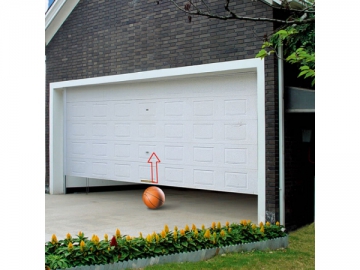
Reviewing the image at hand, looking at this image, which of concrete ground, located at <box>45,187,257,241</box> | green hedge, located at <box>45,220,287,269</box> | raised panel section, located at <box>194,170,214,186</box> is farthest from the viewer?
raised panel section, located at <box>194,170,214,186</box>

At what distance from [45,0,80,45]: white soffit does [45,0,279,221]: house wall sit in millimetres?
142

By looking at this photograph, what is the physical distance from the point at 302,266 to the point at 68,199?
793 cm

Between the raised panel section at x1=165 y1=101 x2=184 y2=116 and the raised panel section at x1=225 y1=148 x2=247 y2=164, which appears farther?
the raised panel section at x1=165 y1=101 x2=184 y2=116

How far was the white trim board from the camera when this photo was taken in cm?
910

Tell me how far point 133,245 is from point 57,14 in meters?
9.30

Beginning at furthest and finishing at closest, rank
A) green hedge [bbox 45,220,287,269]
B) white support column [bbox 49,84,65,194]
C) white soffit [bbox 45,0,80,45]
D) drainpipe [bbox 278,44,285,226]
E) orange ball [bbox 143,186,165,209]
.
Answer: white support column [bbox 49,84,65,194] < white soffit [bbox 45,0,80,45] < orange ball [bbox 143,186,165,209] < drainpipe [bbox 278,44,285,226] < green hedge [bbox 45,220,287,269]

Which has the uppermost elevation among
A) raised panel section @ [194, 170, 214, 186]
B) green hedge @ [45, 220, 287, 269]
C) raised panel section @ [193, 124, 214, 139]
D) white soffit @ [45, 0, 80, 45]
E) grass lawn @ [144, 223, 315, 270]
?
white soffit @ [45, 0, 80, 45]

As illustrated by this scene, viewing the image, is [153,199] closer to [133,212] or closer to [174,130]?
Result: [133,212]

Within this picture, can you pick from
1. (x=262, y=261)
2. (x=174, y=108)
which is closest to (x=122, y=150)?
(x=174, y=108)

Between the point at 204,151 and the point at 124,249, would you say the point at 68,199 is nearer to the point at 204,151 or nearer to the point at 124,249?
the point at 204,151

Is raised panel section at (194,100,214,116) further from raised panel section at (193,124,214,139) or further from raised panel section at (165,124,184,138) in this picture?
raised panel section at (165,124,184,138)

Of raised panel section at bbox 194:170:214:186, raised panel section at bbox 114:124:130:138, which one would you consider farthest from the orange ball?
raised panel section at bbox 114:124:130:138

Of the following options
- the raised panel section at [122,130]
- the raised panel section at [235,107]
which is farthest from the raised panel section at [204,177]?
the raised panel section at [122,130]

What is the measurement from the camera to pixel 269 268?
21.2 feet
